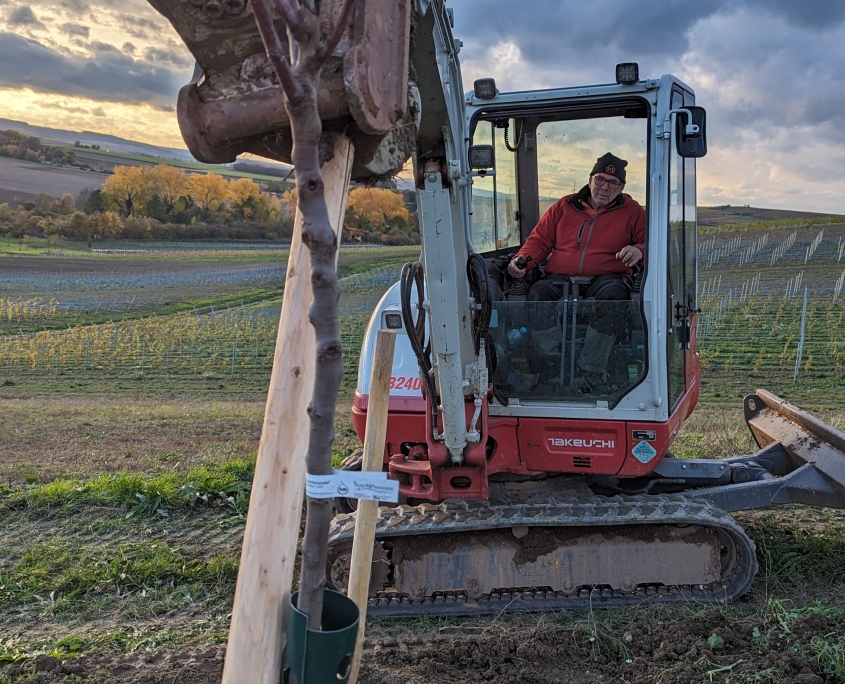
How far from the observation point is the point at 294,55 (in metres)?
1.45

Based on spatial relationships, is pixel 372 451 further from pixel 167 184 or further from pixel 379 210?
pixel 167 184

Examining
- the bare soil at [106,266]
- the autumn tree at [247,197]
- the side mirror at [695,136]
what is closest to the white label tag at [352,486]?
the side mirror at [695,136]

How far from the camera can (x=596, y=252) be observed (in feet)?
14.8

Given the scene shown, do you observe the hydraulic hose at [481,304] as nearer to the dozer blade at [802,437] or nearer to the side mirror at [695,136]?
the side mirror at [695,136]

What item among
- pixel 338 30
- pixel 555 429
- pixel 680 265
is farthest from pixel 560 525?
pixel 338 30

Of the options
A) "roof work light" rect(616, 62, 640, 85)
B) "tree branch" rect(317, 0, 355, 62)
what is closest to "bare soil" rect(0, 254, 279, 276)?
"roof work light" rect(616, 62, 640, 85)

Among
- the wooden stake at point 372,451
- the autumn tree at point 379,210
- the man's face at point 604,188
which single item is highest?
the man's face at point 604,188

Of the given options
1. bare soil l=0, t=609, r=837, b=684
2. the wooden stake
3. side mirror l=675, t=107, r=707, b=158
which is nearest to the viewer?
the wooden stake

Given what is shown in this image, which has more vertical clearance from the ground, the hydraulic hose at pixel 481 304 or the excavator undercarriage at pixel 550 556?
the hydraulic hose at pixel 481 304

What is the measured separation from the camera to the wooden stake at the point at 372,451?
7.20 feet

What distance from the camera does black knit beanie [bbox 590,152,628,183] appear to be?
451 centimetres

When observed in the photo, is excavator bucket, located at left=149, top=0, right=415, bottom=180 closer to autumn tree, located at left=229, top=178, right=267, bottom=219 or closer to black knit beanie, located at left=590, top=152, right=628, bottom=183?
black knit beanie, located at left=590, top=152, right=628, bottom=183

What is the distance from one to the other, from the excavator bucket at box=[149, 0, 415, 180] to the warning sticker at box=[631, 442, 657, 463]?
310 cm

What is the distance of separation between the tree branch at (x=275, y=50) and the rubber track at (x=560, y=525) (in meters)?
3.25
